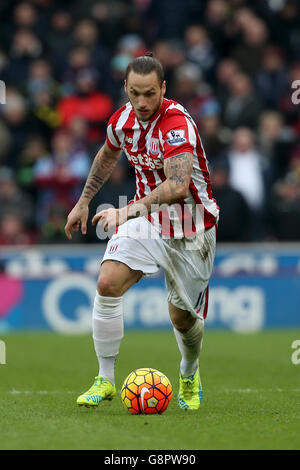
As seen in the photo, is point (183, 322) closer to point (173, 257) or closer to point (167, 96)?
point (173, 257)

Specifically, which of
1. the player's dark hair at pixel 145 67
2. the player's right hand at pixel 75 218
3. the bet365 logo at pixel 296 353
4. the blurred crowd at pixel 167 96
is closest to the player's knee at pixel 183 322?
the player's right hand at pixel 75 218

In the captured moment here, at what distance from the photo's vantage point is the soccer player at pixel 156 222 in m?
6.24

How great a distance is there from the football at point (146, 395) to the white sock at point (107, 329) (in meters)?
0.26

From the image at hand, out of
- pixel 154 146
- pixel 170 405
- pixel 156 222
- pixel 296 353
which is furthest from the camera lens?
pixel 296 353

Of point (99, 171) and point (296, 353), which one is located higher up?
point (99, 171)

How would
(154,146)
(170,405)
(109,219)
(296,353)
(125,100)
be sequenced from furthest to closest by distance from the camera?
1. (125,100)
2. (296,353)
3. (170,405)
4. (154,146)
5. (109,219)

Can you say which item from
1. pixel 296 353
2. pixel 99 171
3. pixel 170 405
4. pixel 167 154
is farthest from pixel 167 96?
pixel 167 154

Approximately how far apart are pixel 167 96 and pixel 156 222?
336 inches

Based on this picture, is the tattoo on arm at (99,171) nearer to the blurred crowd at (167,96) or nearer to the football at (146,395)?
the football at (146,395)

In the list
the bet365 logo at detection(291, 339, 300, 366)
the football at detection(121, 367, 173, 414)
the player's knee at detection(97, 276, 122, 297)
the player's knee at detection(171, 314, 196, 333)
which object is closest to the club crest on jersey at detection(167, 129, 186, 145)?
the player's knee at detection(97, 276, 122, 297)

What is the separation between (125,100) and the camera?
14.4 metres

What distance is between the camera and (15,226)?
13.7 metres

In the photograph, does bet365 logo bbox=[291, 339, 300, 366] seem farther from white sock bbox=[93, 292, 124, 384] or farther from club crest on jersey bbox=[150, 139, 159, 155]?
Result: club crest on jersey bbox=[150, 139, 159, 155]
